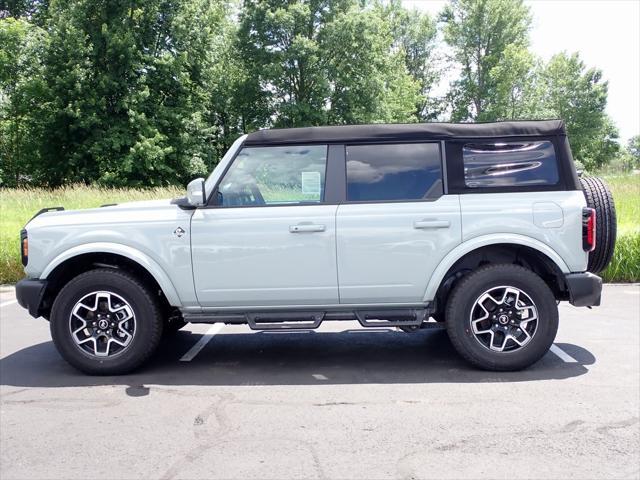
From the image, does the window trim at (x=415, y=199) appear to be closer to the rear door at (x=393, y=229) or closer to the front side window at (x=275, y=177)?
the rear door at (x=393, y=229)

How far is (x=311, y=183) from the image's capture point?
486cm

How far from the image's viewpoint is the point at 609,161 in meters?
63.4

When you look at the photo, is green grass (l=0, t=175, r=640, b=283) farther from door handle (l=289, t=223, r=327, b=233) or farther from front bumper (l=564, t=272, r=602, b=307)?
front bumper (l=564, t=272, r=602, b=307)

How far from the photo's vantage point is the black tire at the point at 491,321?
465 cm

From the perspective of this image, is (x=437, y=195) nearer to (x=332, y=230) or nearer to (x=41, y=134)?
(x=332, y=230)

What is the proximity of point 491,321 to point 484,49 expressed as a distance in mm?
59070

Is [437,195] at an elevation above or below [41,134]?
below

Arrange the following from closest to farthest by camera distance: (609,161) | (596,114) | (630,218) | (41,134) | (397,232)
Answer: (397,232) → (630,218) → (41,134) → (596,114) → (609,161)

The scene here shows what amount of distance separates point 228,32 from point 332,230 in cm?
3945

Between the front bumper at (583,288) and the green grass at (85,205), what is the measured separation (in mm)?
2449

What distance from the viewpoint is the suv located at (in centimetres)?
468

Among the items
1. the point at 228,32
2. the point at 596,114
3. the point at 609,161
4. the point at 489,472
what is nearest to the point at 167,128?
the point at 228,32

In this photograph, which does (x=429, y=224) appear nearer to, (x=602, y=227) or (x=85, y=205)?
(x=602, y=227)

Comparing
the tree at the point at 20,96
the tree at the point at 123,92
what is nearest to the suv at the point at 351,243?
the tree at the point at 123,92
